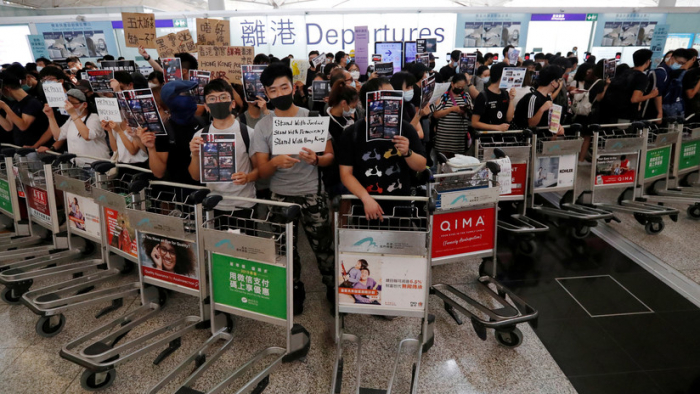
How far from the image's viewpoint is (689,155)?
16.8 ft

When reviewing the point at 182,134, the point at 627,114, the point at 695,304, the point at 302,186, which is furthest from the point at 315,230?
the point at 627,114

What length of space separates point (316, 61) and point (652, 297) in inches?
235

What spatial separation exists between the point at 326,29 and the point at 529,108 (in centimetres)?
874

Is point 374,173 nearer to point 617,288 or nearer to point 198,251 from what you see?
point 198,251

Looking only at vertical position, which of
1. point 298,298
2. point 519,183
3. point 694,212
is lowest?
point 298,298

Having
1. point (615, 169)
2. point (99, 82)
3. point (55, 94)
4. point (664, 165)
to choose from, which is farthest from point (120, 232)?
point (664, 165)

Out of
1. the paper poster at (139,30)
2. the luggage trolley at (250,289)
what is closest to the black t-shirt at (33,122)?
the paper poster at (139,30)

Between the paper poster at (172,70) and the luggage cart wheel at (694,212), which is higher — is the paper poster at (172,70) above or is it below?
above

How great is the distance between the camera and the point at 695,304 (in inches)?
129

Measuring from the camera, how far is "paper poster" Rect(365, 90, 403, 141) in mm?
2318

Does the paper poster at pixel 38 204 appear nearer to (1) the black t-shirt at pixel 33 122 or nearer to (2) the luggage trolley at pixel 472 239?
(1) the black t-shirt at pixel 33 122

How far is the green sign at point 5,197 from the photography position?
13.1 ft

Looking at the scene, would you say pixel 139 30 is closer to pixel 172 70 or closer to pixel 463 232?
pixel 172 70

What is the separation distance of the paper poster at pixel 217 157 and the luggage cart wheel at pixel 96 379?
1.26 m
